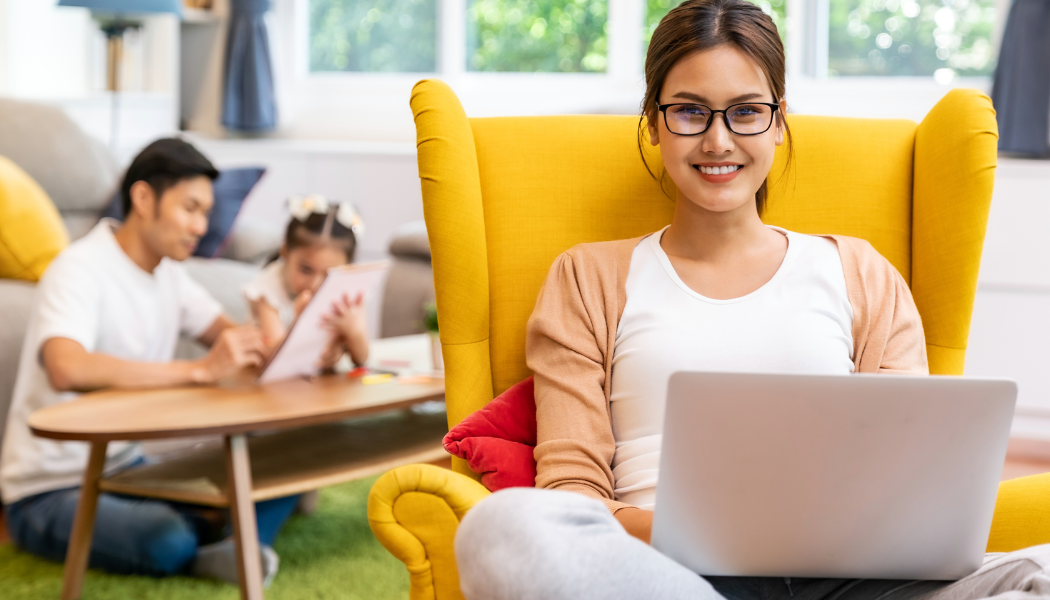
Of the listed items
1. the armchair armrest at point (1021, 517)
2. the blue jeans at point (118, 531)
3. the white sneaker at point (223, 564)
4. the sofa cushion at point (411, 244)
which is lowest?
the white sneaker at point (223, 564)

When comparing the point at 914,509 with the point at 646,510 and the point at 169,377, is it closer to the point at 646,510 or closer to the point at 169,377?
the point at 646,510

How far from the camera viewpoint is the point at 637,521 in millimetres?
958

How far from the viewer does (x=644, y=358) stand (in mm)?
1097

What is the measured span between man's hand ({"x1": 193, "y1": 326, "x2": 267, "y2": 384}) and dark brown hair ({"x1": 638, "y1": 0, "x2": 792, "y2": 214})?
3.30ft

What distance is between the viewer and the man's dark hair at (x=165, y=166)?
200 centimetres

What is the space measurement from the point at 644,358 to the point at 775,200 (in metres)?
0.37

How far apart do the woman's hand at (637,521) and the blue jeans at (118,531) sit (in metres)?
1.16

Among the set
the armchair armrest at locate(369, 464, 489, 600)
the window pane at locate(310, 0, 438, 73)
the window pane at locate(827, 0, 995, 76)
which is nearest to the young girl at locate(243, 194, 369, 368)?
the armchair armrest at locate(369, 464, 489, 600)

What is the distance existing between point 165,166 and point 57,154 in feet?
2.93

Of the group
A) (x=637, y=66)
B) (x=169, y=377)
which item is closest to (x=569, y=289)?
(x=169, y=377)

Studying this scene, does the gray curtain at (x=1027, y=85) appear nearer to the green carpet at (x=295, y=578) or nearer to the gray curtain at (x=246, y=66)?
the green carpet at (x=295, y=578)

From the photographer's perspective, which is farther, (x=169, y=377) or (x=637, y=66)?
(x=637, y=66)

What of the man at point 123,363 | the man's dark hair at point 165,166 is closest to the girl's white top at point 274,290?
the man at point 123,363

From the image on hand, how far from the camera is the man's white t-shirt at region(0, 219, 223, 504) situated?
1.83 metres
